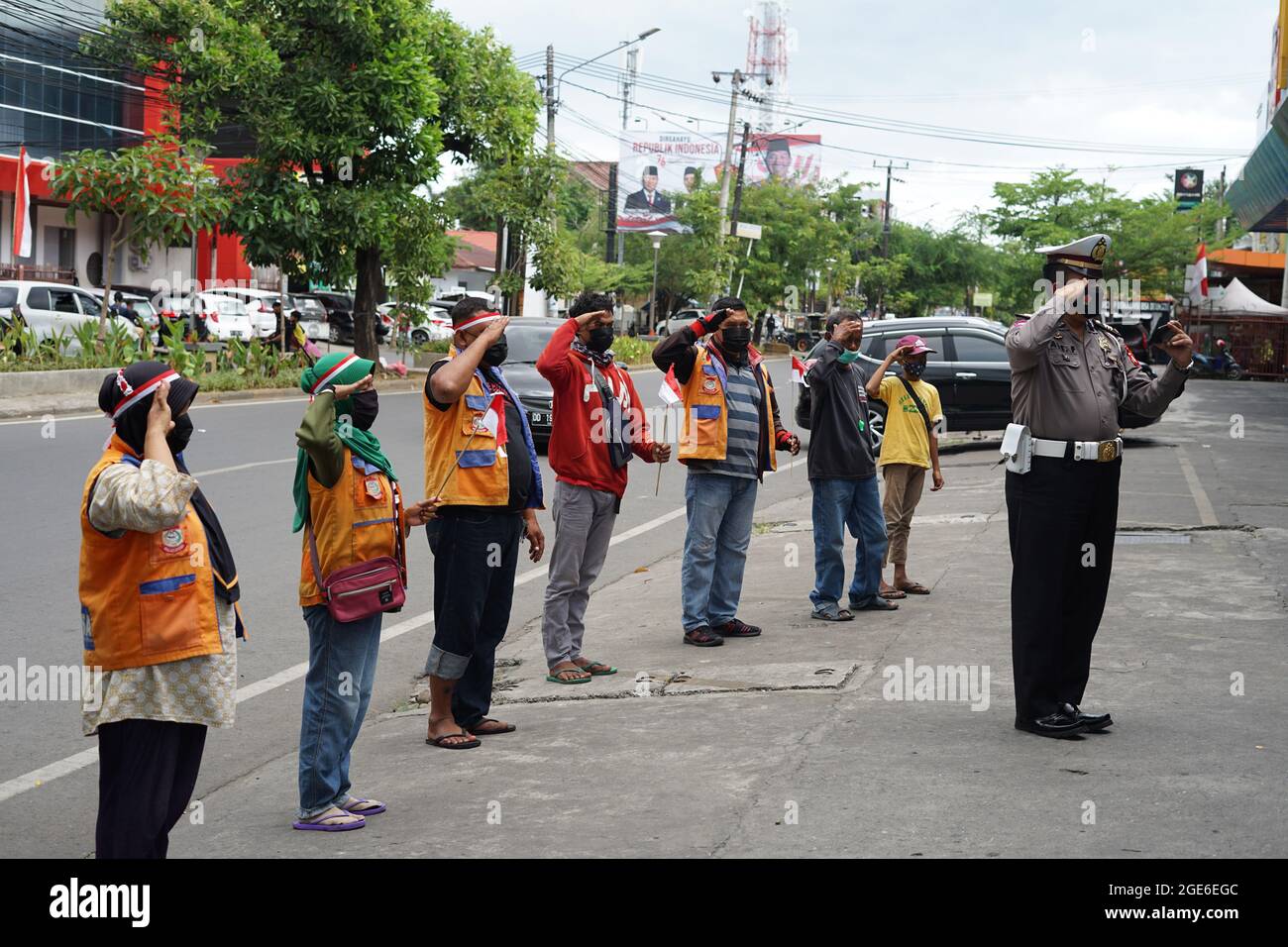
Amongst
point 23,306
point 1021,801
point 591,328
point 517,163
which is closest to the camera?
point 1021,801

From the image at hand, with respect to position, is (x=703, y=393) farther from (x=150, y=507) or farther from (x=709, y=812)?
(x=150, y=507)

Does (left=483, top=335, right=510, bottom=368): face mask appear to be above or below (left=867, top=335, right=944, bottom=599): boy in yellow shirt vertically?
above

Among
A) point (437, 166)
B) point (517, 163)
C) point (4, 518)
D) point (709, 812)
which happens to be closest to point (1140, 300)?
point (517, 163)

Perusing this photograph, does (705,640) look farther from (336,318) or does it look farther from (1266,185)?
(336,318)

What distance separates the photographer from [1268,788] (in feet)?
16.7

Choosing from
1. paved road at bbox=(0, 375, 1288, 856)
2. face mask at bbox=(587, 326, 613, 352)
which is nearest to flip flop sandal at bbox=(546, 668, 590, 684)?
paved road at bbox=(0, 375, 1288, 856)

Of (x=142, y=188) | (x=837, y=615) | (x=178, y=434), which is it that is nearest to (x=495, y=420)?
(x=178, y=434)

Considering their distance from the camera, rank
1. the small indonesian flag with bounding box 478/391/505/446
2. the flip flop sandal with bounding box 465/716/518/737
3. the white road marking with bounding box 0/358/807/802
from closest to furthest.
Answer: the white road marking with bounding box 0/358/807/802 → the small indonesian flag with bounding box 478/391/505/446 → the flip flop sandal with bounding box 465/716/518/737

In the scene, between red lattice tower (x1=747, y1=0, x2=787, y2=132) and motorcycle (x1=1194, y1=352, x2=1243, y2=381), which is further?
red lattice tower (x1=747, y1=0, x2=787, y2=132)

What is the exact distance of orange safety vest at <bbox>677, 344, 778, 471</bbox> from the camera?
8.09m

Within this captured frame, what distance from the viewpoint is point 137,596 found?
14.1 feet

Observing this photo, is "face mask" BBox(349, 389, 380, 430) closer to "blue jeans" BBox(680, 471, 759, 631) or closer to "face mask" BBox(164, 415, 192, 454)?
"face mask" BBox(164, 415, 192, 454)

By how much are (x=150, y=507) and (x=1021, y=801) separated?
123 inches

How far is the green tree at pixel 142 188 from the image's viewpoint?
2275cm
